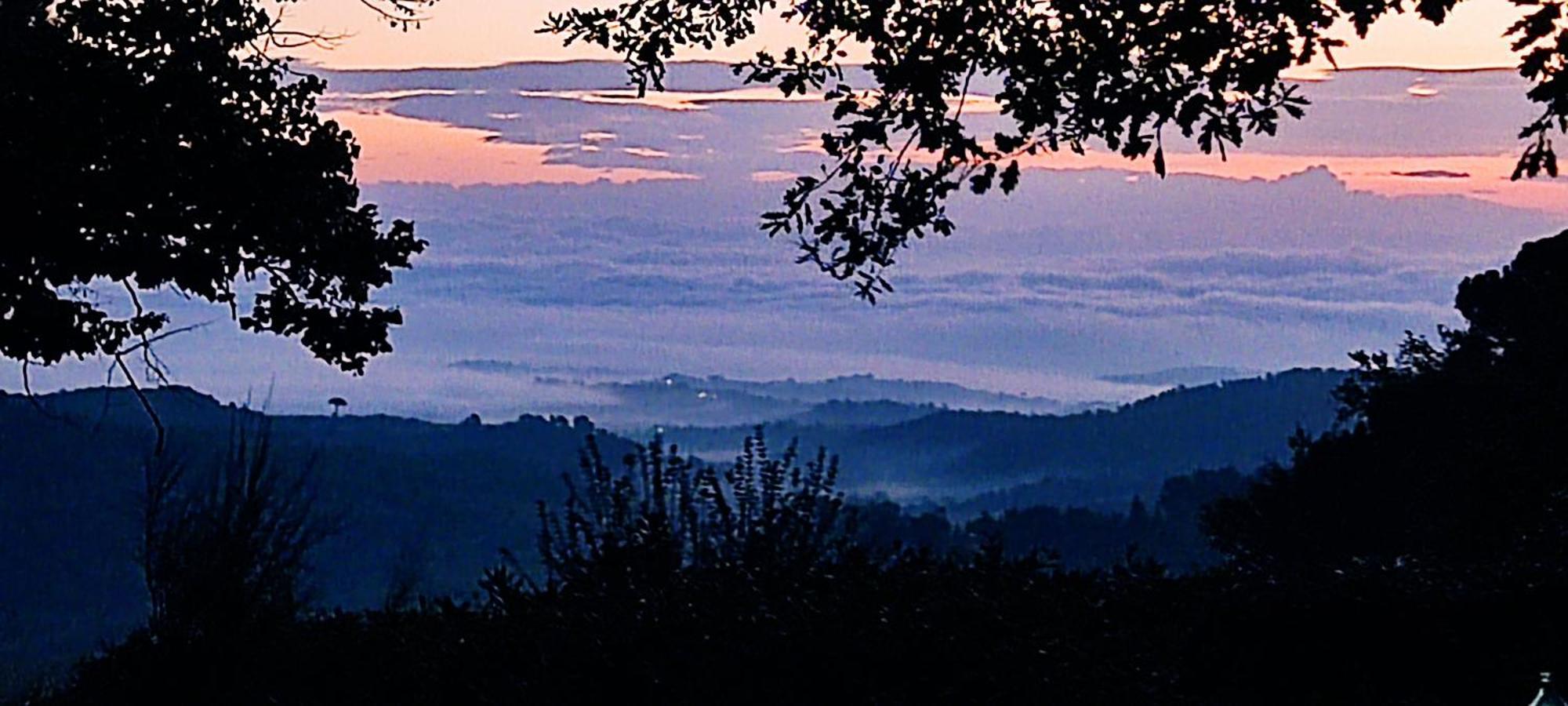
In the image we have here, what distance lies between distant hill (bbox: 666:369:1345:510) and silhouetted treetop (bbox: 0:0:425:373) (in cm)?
7355

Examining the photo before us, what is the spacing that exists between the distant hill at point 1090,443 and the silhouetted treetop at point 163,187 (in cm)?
7355

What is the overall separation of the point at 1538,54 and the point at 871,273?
3422 mm

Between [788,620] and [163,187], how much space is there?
4.91 meters

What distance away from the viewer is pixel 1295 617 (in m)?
9.17

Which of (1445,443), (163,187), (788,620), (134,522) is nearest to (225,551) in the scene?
(163,187)

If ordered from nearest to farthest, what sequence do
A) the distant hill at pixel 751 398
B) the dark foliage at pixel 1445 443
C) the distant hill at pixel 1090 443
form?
1. the dark foliage at pixel 1445 443
2. the distant hill at pixel 751 398
3. the distant hill at pixel 1090 443

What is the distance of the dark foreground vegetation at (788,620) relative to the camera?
323 inches

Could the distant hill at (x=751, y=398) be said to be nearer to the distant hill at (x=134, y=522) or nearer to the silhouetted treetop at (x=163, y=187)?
the distant hill at (x=134, y=522)

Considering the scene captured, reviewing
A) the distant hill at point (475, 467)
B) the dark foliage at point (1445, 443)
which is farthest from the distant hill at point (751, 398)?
the dark foliage at point (1445, 443)

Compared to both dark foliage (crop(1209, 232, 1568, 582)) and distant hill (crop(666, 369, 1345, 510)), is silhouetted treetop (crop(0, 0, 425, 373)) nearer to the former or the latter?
dark foliage (crop(1209, 232, 1568, 582))

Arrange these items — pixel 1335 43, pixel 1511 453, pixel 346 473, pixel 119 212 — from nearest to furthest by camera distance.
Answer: pixel 1335 43 < pixel 119 212 < pixel 1511 453 < pixel 346 473

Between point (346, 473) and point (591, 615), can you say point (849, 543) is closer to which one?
point (591, 615)

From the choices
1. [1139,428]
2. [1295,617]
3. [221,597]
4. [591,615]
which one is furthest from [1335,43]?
[1139,428]

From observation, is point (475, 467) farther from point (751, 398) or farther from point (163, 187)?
point (163, 187)
